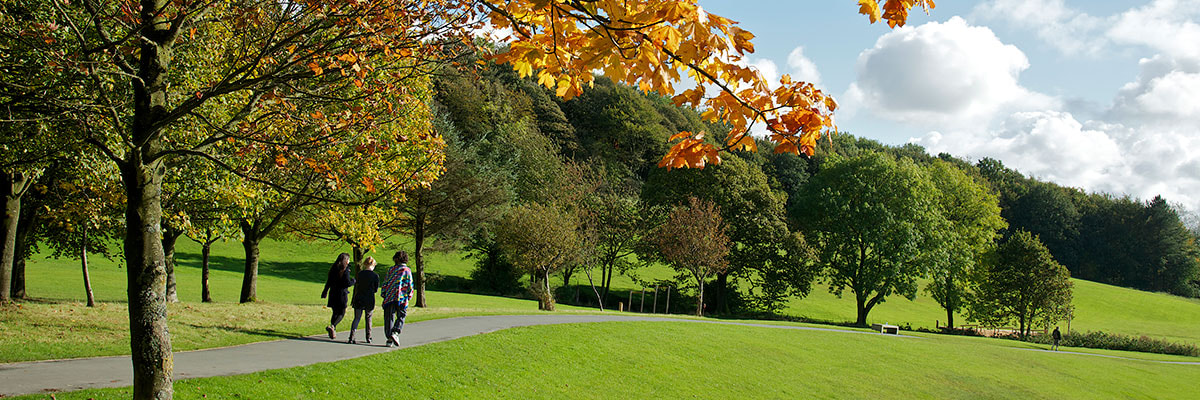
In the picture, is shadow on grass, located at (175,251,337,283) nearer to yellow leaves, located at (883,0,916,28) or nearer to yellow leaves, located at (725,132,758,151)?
yellow leaves, located at (725,132,758,151)

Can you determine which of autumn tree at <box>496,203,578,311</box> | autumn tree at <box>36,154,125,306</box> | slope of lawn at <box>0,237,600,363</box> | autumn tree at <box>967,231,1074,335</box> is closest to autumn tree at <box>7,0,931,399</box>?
slope of lawn at <box>0,237,600,363</box>

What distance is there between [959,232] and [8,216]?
54.8 meters

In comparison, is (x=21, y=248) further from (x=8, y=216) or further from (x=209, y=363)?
(x=209, y=363)

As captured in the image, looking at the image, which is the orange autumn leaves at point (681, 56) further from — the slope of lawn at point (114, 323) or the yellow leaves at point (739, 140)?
the slope of lawn at point (114, 323)

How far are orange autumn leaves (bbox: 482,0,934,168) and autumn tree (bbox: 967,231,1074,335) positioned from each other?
1994 inches

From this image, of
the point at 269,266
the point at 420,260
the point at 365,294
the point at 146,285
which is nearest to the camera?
the point at 146,285

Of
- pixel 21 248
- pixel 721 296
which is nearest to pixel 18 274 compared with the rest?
pixel 21 248

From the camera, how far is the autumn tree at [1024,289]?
4478 centimetres

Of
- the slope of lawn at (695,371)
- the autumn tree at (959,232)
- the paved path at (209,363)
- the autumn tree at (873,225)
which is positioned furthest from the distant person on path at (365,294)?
the autumn tree at (959,232)

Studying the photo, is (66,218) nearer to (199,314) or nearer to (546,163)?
(199,314)

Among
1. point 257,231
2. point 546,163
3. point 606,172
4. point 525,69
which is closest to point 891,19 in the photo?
point 525,69

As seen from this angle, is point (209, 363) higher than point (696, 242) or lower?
lower

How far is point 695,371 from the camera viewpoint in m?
17.0

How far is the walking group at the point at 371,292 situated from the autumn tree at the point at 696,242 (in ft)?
93.0
